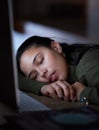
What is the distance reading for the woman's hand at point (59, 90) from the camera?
2.72ft

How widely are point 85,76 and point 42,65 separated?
0.37ft

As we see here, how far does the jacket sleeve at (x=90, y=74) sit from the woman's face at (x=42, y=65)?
0.04 metres

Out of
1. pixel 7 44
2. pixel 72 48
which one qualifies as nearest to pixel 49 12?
pixel 72 48

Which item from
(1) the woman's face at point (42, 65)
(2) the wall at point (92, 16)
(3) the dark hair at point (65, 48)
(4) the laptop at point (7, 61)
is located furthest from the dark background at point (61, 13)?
(4) the laptop at point (7, 61)

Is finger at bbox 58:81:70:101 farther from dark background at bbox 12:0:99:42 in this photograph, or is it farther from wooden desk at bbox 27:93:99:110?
dark background at bbox 12:0:99:42

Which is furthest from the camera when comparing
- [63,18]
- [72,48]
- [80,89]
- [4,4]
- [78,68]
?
[63,18]

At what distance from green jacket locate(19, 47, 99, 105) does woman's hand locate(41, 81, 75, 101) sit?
0.02 metres

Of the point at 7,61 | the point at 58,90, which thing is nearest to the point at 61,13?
the point at 58,90

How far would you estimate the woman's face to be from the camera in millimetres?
908

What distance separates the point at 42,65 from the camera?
35.9 inches

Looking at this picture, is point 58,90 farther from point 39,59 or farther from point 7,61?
point 7,61

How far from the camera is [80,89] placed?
0.84 m

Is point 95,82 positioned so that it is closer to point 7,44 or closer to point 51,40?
point 51,40

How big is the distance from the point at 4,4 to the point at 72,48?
1.69 feet
